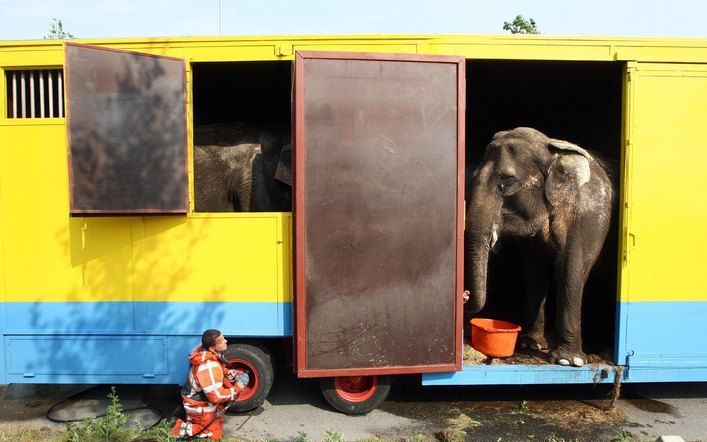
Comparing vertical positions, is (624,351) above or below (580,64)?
below

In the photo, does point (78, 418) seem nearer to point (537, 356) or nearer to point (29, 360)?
point (29, 360)

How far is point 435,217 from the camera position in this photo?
14.0 feet

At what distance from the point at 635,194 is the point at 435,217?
1.83 meters

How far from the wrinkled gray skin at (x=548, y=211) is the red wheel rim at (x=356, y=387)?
1214 millimetres

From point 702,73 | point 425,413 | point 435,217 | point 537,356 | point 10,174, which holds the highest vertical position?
point 702,73

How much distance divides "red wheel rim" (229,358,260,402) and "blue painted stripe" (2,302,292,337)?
0.91 ft

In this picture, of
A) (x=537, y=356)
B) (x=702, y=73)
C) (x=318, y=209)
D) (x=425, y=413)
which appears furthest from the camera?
(x=537, y=356)

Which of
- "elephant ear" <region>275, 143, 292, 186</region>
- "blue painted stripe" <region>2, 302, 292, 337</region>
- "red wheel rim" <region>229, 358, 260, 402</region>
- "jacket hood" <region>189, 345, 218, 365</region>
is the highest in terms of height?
"elephant ear" <region>275, 143, 292, 186</region>

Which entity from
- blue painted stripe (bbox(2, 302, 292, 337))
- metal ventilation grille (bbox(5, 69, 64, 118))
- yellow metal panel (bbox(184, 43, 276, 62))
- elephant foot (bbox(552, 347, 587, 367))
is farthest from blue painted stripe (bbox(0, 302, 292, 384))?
elephant foot (bbox(552, 347, 587, 367))

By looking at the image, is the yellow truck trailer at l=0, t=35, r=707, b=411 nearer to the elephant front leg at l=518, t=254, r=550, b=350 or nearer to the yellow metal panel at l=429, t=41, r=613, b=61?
the yellow metal panel at l=429, t=41, r=613, b=61

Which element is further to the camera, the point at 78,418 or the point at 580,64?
the point at 580,64

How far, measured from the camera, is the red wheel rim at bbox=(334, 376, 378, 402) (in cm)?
466

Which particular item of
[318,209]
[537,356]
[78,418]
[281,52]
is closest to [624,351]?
[537,356]

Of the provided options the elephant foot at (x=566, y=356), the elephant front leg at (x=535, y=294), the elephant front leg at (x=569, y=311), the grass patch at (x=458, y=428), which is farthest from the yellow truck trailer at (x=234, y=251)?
the elephant front leg at (x=535, y=294)
